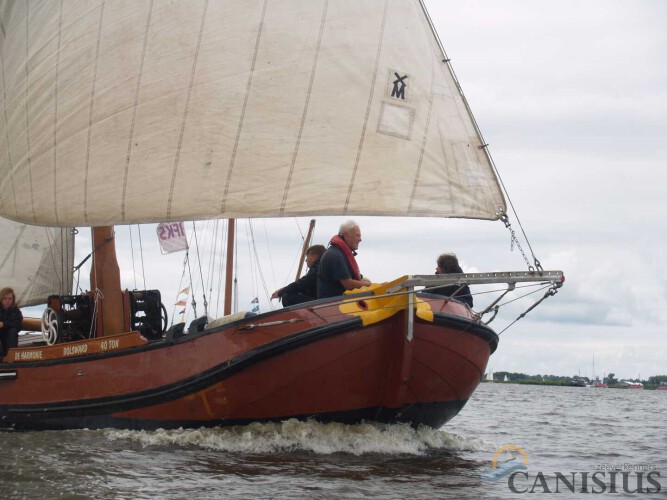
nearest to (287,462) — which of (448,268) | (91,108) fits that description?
(448,268)

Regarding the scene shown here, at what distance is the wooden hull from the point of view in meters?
11.2

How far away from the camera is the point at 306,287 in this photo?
1261 centimetres

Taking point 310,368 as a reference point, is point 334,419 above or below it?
below

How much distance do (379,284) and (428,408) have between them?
1.88 metres

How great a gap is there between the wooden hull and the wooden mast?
1726 mm

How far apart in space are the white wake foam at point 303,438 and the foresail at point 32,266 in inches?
309

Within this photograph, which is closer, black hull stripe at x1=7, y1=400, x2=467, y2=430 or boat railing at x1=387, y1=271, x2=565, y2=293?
boat railing at x1=387, y1=271, x2=565, y2=293

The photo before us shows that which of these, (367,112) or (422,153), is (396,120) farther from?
(422,153)

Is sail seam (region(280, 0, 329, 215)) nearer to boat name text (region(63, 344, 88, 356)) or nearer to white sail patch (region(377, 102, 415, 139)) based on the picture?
white sail patch (region(377, 102, 415, 139))

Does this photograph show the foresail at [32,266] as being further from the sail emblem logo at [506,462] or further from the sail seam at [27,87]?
the sail emblem logo at [506,462]

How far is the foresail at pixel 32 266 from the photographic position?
19.0 m

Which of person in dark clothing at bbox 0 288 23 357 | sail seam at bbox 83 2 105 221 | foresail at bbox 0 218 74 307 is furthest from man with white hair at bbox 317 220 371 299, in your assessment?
foresail at bbox 0 218 74 307

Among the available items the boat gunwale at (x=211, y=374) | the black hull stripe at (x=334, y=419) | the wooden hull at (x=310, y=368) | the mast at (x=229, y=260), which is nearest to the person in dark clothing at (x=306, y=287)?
the wooden hull at (x=310, y=368)

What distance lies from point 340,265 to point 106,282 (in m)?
4.86
